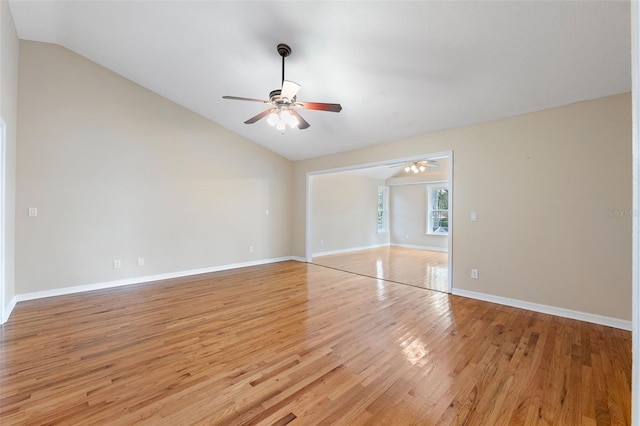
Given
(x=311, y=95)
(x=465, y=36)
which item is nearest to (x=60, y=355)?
(x=311, y=95)

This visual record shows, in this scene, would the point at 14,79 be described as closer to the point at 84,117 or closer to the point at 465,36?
Answer: the point at 84,117

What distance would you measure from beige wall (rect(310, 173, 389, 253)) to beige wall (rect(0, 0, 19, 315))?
4.96m

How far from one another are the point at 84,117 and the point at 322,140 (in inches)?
151

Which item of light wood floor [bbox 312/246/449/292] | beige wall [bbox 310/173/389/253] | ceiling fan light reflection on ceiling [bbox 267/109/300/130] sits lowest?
light wood floor [bbox 312/246/449/292]

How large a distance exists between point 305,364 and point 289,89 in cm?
248

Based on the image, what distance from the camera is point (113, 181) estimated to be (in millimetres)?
4293

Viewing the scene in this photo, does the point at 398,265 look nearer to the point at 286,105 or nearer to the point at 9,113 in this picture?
the point at 286,105

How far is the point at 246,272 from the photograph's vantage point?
5.37 meters

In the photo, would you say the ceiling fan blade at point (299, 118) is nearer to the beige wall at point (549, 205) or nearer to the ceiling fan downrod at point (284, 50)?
the ceiling fan downrod at point (284, 50)

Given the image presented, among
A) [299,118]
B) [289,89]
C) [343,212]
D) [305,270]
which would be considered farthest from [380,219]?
[289,89]

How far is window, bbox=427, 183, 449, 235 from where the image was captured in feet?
28.9

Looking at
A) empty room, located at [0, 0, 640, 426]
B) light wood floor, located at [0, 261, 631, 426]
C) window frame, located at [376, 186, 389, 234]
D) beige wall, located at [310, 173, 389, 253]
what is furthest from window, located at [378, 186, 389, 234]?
light wood floor, located at [0, 261, 631, 426]

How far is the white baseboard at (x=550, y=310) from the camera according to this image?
9.65 feet

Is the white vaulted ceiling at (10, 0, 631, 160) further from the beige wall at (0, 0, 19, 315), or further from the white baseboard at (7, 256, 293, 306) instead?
the white baseboard at (7, 256, 293, 306)
